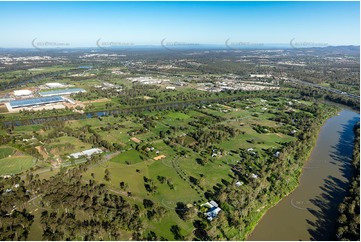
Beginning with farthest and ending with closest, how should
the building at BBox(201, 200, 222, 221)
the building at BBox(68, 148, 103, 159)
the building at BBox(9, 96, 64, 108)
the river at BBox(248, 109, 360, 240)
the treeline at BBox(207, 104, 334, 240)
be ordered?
1. the building at BBox(9, 96, 64, 108)
2. the building at BBox(68, 148, 103, 159)
3. the treeline at BBox(207, 104, 334, 240)
4. the building at BBox(201, 200, 222, 221)
5. the river at BBox(248, 109, 360, 240)

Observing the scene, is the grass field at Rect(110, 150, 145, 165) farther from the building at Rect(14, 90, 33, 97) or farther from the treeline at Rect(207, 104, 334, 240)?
the building at Rect(14, 90, 33, 97)

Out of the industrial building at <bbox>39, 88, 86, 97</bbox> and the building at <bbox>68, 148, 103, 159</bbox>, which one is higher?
the building at <bbox>68, 148, 103, 159</bbox>

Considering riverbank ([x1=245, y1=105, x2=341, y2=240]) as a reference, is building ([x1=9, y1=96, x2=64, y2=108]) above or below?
below

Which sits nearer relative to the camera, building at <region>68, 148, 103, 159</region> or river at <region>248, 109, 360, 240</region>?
river at <region>248, 109, 360, 240</region>

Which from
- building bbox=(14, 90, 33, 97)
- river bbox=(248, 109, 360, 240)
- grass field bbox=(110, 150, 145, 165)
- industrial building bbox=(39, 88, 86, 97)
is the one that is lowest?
industrial building bbox=(39, 88, 86, 97)

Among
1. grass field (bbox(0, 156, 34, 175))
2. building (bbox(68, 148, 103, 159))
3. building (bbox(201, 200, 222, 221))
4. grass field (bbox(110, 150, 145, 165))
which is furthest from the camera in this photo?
building (bbox(68, 148, 103, 159))

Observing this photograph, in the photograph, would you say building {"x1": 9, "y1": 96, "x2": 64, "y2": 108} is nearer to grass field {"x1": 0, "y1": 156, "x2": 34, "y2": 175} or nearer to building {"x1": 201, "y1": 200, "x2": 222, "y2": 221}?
grass field {"x1": 0, "y1": 156, "x2": 34, "y2": 175}

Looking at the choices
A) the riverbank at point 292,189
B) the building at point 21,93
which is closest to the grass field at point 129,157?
the riverbank at point 292,189

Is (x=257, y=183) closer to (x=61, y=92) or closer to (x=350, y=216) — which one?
(x=350, y=216)

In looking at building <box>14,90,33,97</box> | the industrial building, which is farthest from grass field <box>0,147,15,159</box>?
building <box>14,90,33,97</box>

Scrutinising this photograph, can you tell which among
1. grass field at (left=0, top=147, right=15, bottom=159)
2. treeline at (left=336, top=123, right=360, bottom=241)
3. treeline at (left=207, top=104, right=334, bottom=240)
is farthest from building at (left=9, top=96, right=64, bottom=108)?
treeline at (left=336, top=123, right=360, bottom=241)
